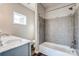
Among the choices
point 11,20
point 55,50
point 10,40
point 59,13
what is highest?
point 59,13

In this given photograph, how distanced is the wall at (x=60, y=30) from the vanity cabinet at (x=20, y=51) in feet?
1.27

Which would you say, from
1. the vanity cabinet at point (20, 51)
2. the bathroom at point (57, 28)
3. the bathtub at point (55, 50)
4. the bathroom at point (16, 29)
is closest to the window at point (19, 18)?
the bathroom at point (16, 29)

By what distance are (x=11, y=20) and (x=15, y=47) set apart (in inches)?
16.9

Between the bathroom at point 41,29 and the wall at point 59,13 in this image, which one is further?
the wall at point 59,13

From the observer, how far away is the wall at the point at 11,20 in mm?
956

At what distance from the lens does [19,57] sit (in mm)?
1028

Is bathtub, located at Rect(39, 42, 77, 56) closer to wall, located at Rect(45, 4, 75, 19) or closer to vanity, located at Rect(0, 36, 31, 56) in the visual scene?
vanity, located at Rect(0, 36, 31, 56)

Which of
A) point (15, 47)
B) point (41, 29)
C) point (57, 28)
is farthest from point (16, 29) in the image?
point (57, 28)

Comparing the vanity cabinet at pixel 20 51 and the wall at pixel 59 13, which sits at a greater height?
the wall at pixel 59 13

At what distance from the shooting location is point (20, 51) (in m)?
1.05

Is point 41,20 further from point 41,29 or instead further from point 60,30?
point 60,30

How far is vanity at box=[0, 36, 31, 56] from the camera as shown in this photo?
0.94 metres

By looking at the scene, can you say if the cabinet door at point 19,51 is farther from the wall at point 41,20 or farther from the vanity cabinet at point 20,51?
the wall at point 41,20

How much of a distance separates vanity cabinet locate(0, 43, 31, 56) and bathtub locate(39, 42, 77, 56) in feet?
0.71
